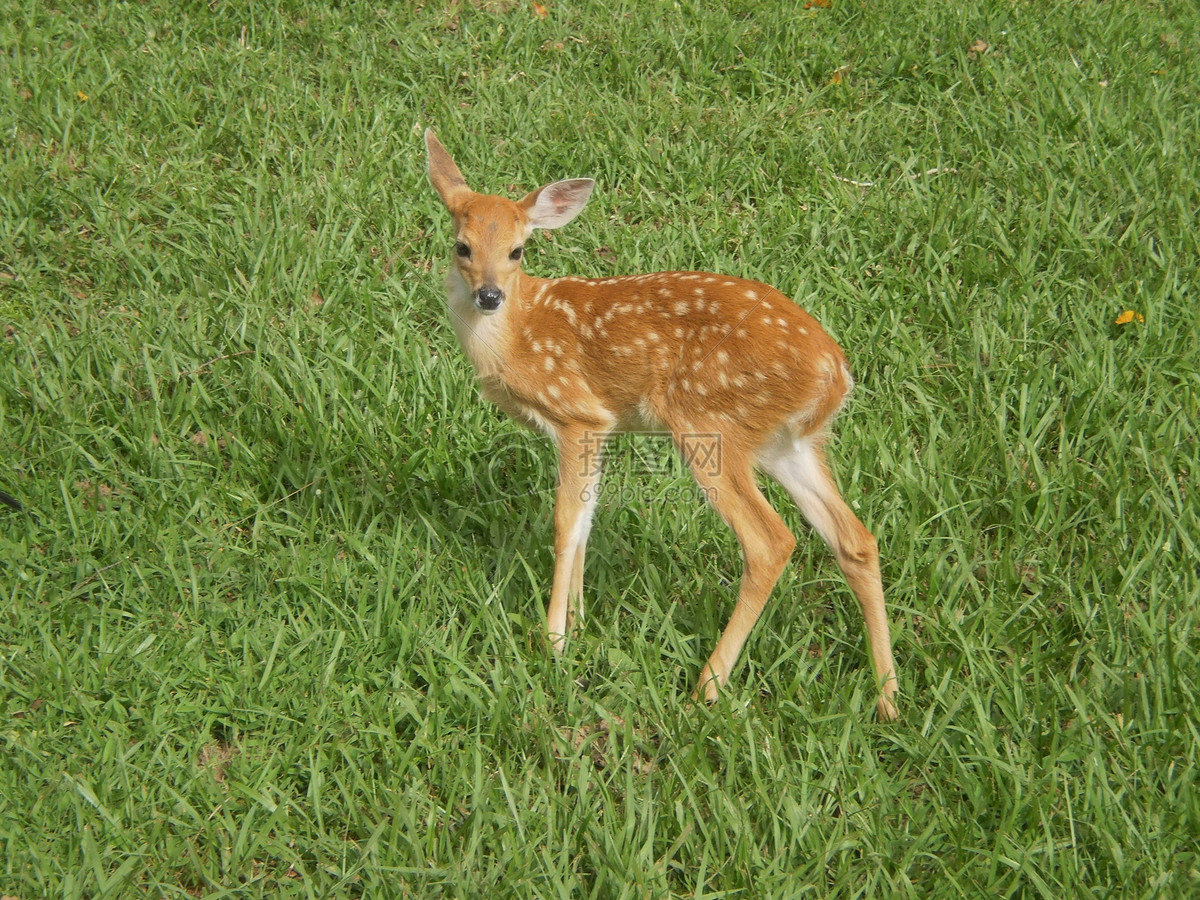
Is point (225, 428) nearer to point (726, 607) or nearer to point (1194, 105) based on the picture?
point (726, 607)

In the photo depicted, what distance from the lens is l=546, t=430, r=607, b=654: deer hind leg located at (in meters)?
3.41

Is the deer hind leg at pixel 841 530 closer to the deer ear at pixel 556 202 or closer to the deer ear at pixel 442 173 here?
the deer ear at pixel 556 202

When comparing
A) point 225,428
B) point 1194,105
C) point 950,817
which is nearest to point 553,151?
point 225,428

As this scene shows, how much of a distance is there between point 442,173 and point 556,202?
39 centimetres

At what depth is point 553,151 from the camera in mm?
5387

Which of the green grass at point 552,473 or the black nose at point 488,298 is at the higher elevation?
the black nose at point 488,298

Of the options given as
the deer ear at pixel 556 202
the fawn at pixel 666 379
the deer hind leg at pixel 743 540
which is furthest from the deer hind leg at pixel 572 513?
the deer ear at pixel 556 202

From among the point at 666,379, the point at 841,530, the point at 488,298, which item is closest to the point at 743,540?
the point at 841,530

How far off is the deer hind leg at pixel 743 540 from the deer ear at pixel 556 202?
98 centimetres

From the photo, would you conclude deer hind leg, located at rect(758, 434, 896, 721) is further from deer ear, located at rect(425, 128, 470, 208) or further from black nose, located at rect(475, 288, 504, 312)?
deer ear, located at rect(425, 128, 470, 208)

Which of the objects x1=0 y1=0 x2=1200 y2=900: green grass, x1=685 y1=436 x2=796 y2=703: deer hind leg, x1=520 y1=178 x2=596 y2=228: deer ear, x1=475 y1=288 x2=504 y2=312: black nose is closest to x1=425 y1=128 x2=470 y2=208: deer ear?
x1=520 y1=178 x2=596 y2=228: deer ear

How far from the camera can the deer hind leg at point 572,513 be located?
341 cm

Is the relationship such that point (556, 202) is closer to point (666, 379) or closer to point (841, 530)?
point (666, 379)

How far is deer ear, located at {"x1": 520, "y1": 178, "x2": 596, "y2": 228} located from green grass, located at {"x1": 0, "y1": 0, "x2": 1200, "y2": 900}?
884 mm
